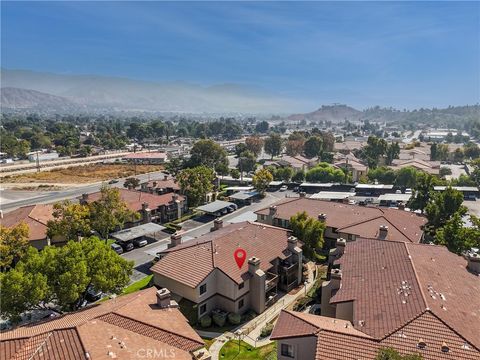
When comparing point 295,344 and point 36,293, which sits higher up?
point 36,293

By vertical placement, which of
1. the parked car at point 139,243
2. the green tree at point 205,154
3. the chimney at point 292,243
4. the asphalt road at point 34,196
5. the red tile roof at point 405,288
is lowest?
the asphalt road at point 34,196

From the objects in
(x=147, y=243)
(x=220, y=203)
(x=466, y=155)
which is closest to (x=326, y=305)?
(x=147, y=243)

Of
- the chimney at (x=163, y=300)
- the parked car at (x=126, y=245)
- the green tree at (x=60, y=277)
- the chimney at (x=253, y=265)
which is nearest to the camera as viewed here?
the green tree at (x=60, y=277)

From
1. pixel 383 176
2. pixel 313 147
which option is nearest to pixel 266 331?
pixel 383 176

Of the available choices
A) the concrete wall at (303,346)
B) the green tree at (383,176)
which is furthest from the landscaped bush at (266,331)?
the green tree at (383,176)

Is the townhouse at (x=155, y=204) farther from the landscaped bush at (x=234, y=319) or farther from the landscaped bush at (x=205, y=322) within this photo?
the landscaped bush at (x=234, y=319)

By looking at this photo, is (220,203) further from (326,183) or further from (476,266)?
(476,266)

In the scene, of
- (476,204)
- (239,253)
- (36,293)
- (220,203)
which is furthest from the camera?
(476,204)
